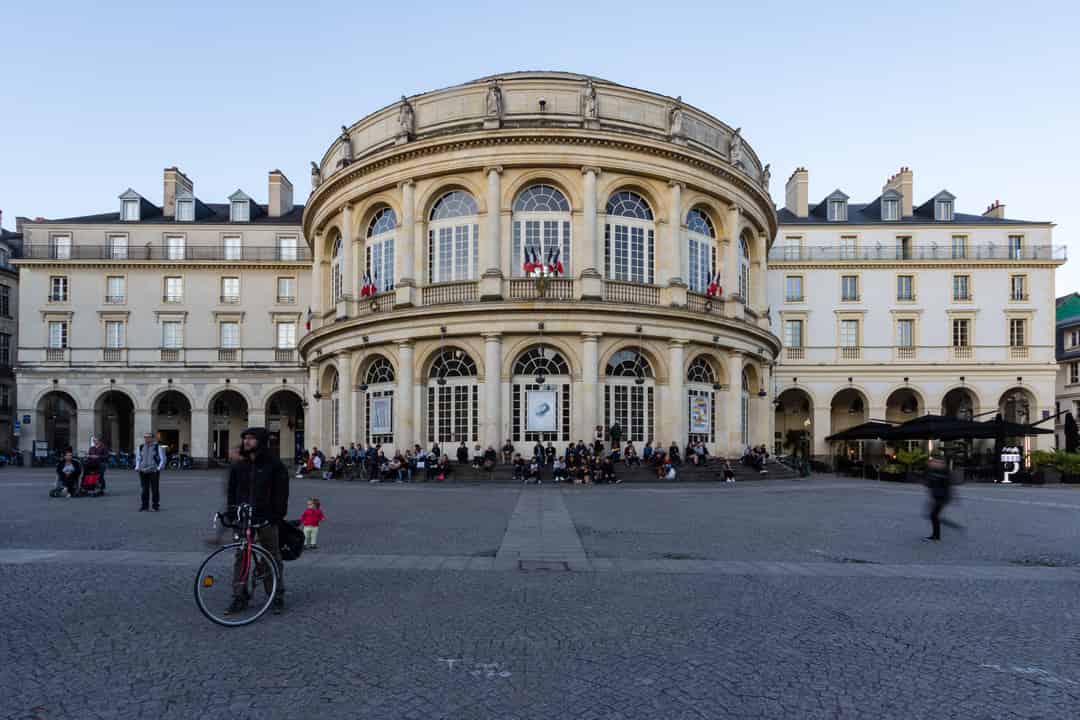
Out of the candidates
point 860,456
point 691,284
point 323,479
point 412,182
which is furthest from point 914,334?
point 323,479

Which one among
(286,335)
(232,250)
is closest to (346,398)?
A: (286,335)

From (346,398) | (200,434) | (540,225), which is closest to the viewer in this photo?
(540,225)

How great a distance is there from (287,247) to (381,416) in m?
23.7

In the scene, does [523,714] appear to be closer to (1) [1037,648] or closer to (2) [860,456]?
(1) [1037,648]

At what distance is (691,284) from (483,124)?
37.2 feet

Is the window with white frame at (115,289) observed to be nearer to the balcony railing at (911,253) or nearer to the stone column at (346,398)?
the stone column at (346,398)

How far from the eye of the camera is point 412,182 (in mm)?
30156

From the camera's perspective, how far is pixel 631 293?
Answer: 29.2 meters

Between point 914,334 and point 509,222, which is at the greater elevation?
point 509,222

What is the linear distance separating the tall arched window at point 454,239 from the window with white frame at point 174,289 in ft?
88.3

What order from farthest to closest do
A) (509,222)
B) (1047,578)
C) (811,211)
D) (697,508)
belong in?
(811,211)
(509,222)
(697,508)
(1047,578)

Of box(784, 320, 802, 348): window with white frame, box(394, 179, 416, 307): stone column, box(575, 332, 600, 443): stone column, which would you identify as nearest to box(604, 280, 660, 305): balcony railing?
box(575, 332, 600, 443): stone column

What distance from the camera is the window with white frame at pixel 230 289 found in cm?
4875

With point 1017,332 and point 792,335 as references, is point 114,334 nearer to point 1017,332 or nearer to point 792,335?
point 792,335
